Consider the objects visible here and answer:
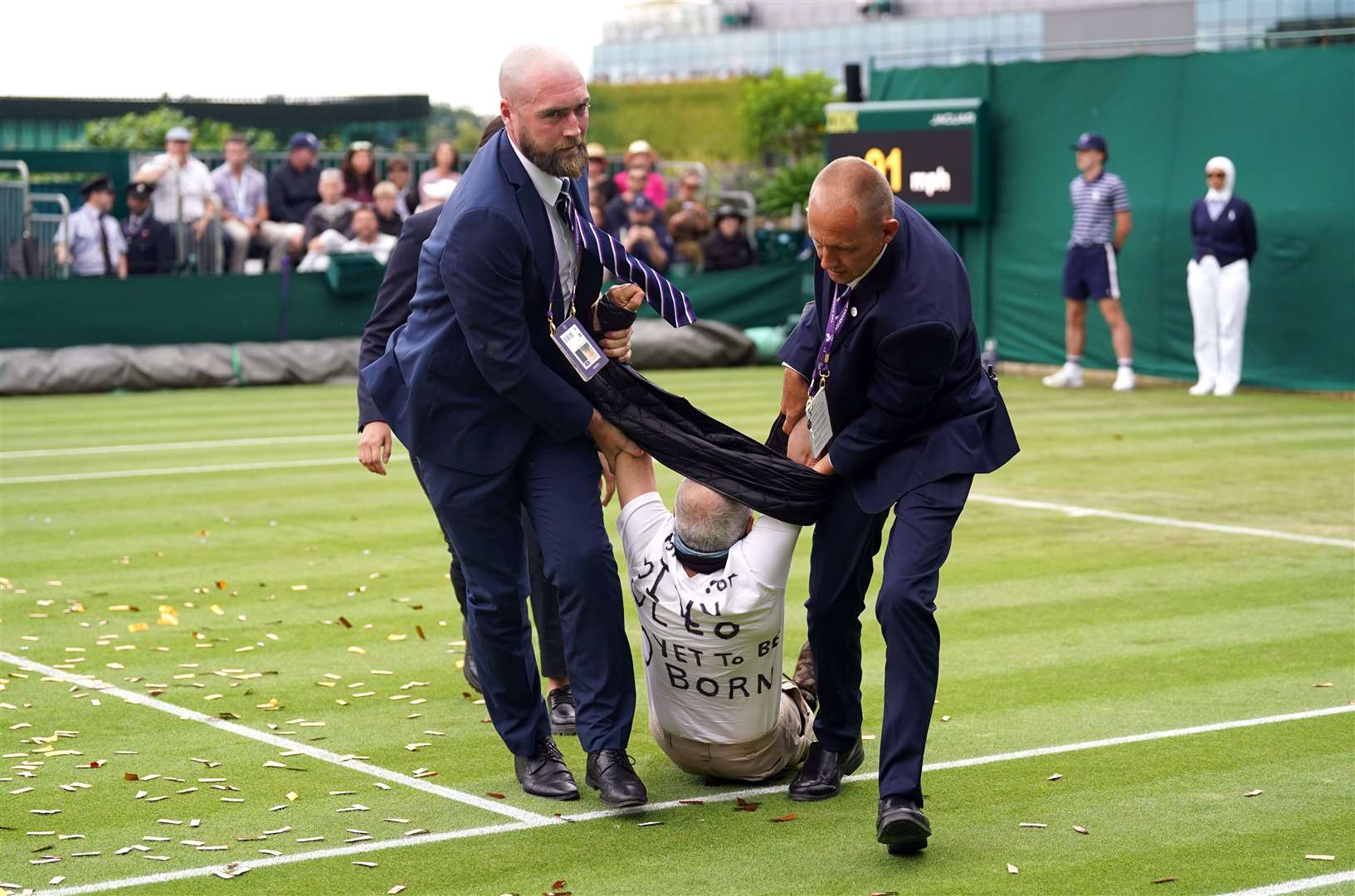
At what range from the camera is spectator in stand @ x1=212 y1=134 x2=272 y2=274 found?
74.6 feet

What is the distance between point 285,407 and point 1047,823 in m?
14.8

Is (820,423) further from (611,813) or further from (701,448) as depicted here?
(611,813)

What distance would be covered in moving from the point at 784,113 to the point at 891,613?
93.9 metres

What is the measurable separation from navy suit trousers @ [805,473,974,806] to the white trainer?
52.5 ft

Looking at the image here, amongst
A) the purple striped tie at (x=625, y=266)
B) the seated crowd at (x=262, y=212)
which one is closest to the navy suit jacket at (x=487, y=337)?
the purple striped tie at (x=625, y=266)

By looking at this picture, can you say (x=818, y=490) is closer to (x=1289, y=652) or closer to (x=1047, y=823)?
(x=1047, y=823)

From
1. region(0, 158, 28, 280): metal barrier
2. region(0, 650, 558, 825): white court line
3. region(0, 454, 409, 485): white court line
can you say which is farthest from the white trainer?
region(0, 650, 558, 825): white court line

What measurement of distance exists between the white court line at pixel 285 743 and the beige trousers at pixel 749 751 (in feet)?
1.69

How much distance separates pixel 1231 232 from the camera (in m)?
19.8

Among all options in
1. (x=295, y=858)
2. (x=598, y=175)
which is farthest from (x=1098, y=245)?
(x=295, y=858)

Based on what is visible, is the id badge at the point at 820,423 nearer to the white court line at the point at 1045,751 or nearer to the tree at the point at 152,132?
the white court line at the point at 1045,751

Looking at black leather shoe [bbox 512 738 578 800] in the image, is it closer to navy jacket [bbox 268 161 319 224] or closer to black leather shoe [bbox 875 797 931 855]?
black leather shoe [bbox 875 797 931 855]

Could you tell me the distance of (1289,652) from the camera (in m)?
7.93

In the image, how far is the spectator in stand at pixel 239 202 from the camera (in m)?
22.8
